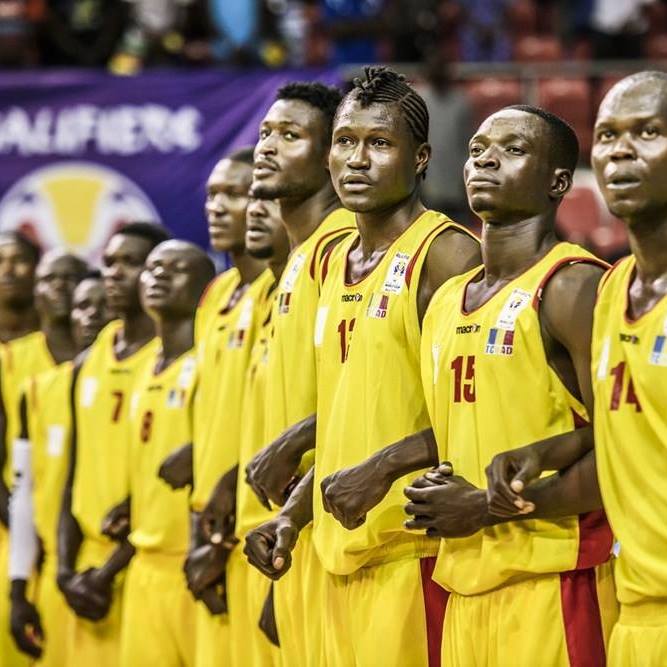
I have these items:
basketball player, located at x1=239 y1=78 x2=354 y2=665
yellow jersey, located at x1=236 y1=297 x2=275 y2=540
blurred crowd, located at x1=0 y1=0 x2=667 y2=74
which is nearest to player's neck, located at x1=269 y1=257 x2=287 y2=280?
yellow jersey, located at x1=236 y1=297 x2=275 y2=540

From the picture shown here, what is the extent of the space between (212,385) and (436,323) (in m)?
2.17

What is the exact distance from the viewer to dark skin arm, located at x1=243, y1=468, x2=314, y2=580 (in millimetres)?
5511

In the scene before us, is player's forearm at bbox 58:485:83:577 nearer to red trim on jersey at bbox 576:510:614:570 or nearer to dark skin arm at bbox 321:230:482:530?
dark skin arm at bbox 321:230:482:530

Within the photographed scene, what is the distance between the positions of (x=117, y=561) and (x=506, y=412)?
3.60 metres

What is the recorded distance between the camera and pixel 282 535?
5.54 meters

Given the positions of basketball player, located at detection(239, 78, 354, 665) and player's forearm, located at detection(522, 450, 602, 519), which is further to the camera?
basketball player, located at detection(239, 78, 354, 665)

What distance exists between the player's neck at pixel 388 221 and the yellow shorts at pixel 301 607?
1.14 m

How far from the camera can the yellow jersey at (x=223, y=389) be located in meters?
6.93

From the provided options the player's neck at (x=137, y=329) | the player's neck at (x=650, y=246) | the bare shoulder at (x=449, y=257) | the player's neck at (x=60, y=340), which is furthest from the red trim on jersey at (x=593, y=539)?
the player's neck at (x=60, y=340)

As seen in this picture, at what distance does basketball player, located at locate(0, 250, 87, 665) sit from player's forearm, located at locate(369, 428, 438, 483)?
424 cm

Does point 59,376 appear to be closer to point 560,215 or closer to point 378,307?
point 378,307

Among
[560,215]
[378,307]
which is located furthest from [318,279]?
[560,215]

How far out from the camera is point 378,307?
5398 mm

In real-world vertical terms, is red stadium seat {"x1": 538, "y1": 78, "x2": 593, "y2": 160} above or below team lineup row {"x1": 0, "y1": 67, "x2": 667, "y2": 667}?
above
